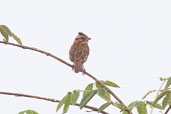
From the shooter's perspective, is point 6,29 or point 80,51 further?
point 80,51

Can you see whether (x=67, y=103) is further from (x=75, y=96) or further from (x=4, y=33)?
(x=4, y=33)

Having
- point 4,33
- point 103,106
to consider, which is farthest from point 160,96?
point 4,33

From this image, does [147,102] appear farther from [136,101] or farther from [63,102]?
[63,102]

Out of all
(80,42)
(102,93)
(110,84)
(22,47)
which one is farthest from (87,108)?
(80,42)

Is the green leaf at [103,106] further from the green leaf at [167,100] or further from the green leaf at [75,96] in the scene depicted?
the green leaf at [167,100]

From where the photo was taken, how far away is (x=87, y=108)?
5.04 feet

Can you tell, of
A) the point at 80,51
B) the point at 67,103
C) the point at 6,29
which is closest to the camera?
the point at 67,103

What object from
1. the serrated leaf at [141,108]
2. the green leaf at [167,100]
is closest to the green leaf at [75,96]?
the serrated leaf at [141,108]

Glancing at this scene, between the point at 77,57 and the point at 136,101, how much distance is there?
348 cm

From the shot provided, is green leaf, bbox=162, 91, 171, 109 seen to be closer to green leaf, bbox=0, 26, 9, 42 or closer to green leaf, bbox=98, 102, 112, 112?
green leaf, bbox=98, 102, 112, 112

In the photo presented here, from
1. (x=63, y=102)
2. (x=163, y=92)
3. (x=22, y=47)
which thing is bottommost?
(x=63, y=102)

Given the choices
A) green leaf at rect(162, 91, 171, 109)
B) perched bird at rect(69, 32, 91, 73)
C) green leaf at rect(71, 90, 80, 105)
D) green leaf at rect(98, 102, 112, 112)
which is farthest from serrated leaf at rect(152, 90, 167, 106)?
perched bird at rect(69, 32, 91, 73)

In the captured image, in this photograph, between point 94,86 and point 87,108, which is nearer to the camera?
point 87,108

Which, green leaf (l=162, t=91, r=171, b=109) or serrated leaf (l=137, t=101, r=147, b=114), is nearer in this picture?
green leaf (l=162, t=91, r=171, b=109)
